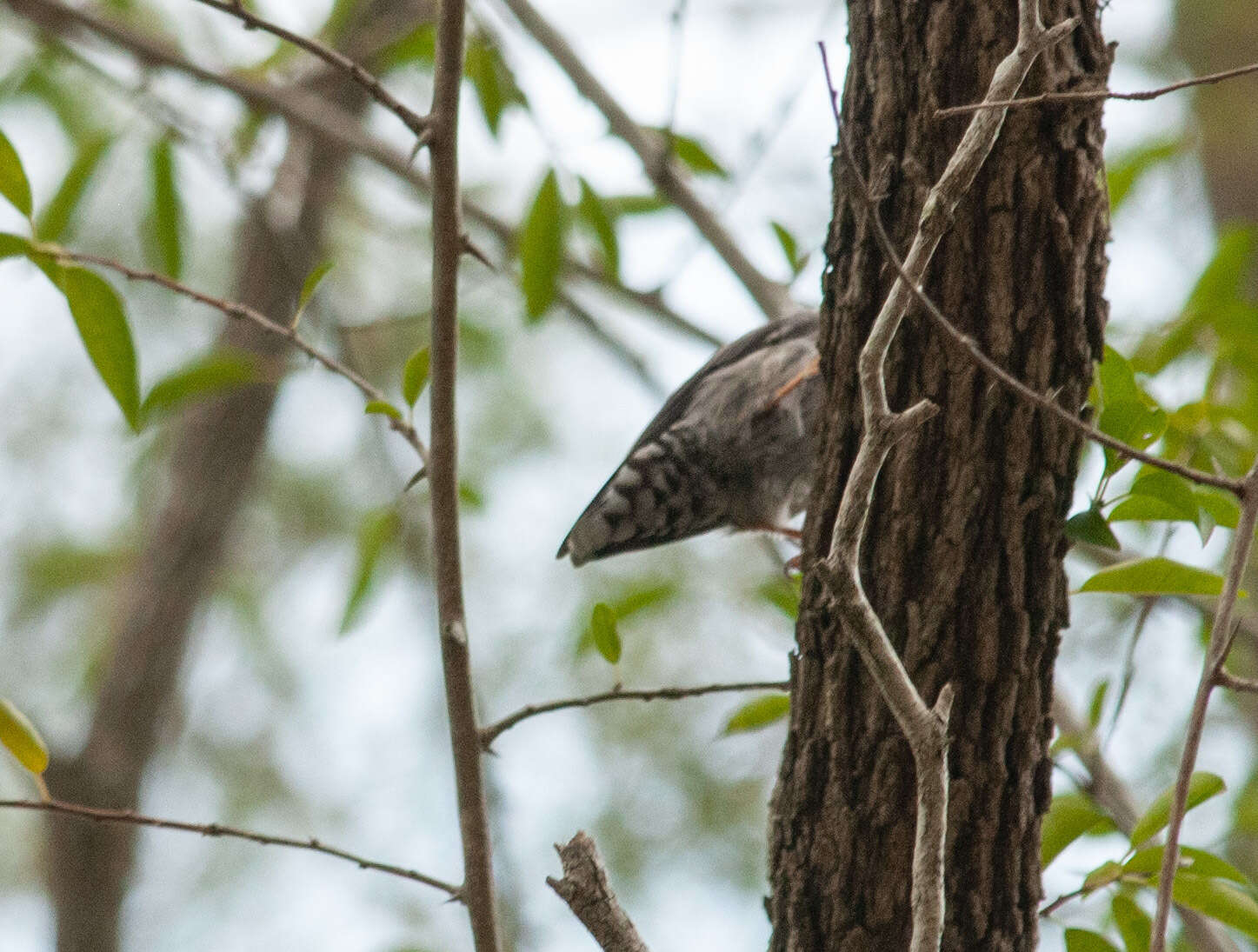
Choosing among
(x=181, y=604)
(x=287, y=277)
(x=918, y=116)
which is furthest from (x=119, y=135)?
(x=918, y=116)

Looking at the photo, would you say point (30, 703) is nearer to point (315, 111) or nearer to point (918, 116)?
point (315, 111)

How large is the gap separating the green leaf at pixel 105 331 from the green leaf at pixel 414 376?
469mm

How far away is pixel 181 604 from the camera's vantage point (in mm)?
4945

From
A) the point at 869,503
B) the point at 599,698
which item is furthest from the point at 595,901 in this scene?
the point at 869,503

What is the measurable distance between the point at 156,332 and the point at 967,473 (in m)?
5.76

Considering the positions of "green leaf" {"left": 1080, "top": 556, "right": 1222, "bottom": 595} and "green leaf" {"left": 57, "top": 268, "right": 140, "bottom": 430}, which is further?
"green leaf" {"left": 57, "top": 268, "right": 140, "bottom": 430}

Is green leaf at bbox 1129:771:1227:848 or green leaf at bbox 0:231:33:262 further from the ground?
green leaf at bbox 0:231:33:262

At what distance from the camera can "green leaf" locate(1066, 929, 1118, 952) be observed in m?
1.92

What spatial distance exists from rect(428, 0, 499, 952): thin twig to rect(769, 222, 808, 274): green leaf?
65.8 inches

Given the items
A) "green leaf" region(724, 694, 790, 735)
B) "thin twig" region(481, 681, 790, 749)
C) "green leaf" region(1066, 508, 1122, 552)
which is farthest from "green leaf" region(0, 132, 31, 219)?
"green leaf" region(1066, 508, 1122, 552)

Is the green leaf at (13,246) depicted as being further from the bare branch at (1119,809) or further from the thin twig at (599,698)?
the bare branch at (1119,809)

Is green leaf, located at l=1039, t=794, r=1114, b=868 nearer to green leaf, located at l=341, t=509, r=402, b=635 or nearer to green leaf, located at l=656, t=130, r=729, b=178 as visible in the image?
green leaf, located at l=341, t=509, r=402, b=635

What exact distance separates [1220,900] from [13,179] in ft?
6.73

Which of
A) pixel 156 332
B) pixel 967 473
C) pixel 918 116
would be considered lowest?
pixel 967 473
